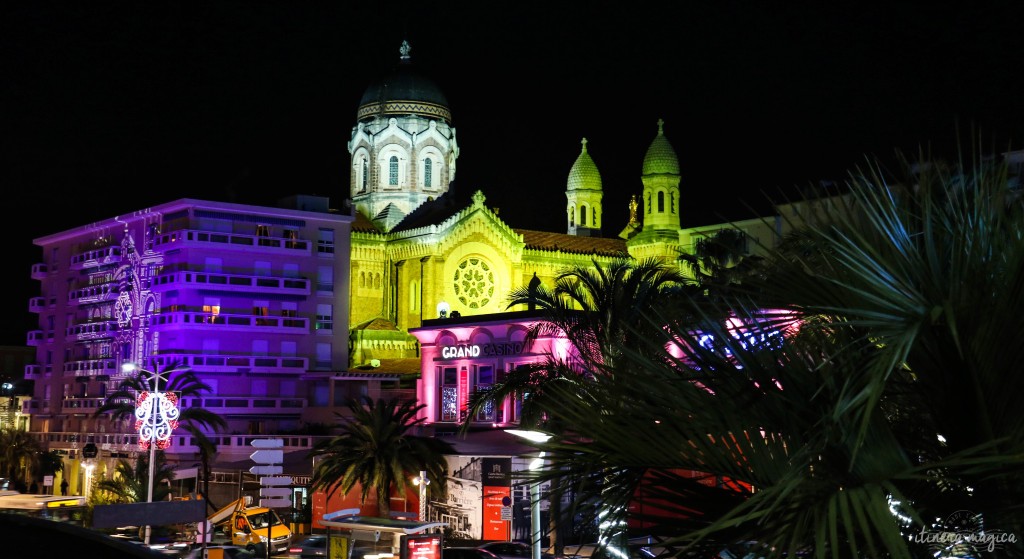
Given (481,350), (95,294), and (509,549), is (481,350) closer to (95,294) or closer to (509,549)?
(509,549)

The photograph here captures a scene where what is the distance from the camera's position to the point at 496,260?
89812 millimetres

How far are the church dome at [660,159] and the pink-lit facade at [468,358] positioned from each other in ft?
114

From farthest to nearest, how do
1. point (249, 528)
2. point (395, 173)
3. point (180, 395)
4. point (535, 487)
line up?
point (395, 173) < point (180, 395) < point (249, 528) < point (535, 487)

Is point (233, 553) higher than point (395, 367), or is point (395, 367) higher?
point (395, 367)

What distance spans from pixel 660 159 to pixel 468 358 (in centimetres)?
3802

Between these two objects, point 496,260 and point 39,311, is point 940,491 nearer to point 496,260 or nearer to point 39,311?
point 496,260

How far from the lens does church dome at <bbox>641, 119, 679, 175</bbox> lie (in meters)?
94.0

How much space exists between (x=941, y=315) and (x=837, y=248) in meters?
0.83

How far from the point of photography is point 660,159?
94.0 metres

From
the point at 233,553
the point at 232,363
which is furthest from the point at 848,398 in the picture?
the point at 232,363

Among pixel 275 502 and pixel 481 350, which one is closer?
pixel 275 502

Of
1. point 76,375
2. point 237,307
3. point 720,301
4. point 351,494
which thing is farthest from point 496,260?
point 720,301

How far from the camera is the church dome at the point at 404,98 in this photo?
319ft

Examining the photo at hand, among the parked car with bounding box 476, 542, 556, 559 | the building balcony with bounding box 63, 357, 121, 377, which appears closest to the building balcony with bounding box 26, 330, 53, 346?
the building balcony with bounding box 63, 357, 121, 377
